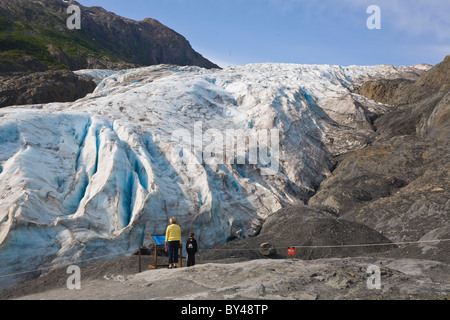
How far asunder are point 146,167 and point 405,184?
525 inches

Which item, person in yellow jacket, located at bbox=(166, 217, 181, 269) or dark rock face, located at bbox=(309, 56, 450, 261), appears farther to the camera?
dark rock face, located at bbox=(309, 56, 450, 261)

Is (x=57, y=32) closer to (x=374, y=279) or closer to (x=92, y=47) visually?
(x=92, y=47)

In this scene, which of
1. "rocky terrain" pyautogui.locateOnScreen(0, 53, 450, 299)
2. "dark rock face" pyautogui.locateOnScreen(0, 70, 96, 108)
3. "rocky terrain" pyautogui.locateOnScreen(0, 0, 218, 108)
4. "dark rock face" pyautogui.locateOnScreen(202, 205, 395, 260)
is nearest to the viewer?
"rocky terrain" pyautogui.locateOnScreen(0, 53, 450, 299)

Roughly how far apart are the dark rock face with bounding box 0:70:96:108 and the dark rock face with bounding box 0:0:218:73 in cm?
1499

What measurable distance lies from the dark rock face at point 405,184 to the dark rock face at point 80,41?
3933 centimetres

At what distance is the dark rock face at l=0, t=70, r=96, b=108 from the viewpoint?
26797 millimetres

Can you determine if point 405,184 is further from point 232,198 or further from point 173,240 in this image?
point 173,240

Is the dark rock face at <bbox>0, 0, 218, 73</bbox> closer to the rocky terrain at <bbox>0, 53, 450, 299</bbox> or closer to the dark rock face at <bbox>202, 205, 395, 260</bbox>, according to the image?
the rocky terrain at <bbox>0, 53, 450, 299</bbox>

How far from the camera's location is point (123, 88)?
2703 centimetres

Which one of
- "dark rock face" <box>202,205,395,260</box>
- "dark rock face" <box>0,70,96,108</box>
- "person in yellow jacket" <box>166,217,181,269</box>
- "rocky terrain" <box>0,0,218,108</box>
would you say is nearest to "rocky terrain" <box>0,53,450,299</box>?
"dark rock face" <box>202,205,395,260</box>

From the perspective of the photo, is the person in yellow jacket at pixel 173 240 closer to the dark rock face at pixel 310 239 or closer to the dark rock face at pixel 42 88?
the dark rock face at pixel 310 239

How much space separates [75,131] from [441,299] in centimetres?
1600

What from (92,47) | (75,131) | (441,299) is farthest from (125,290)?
(92,47)

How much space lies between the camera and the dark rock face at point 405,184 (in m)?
13.8
